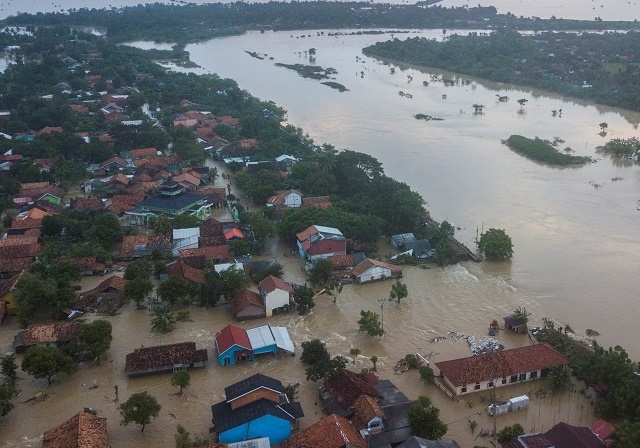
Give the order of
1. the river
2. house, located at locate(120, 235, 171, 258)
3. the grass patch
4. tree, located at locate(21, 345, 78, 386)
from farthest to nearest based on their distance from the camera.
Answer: the grass patch, house, located at locate(120, 235, 171, 258), tree, located at locate(21, 345, 78, 386), the river

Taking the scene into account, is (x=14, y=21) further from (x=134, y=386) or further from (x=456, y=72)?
(x=134, y=386)

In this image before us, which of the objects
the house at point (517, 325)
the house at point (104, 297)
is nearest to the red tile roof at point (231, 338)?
the house at point (104, 297)

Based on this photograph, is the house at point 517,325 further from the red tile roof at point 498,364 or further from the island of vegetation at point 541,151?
the island of vegetation at point 541,151

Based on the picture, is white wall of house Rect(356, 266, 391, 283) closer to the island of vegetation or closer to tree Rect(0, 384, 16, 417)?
tree Rect(0, 384, 16, 417)

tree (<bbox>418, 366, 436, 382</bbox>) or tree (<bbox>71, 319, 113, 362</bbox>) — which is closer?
tree (<bbox>418, 366, 436, 382</bbox>)

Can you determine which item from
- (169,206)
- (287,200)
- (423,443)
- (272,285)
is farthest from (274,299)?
(169,206)

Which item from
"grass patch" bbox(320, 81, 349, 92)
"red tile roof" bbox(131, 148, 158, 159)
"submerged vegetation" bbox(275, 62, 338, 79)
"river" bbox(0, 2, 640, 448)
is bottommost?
"river" bbox(0, 2, 640, 448)

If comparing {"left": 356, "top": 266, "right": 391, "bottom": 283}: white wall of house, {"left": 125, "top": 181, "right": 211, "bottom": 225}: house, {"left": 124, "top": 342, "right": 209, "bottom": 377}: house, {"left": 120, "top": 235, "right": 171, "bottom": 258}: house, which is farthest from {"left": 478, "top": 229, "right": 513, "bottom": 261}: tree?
{"left": 125, "top": 181, "right": 211, "bottom": 225}: house
